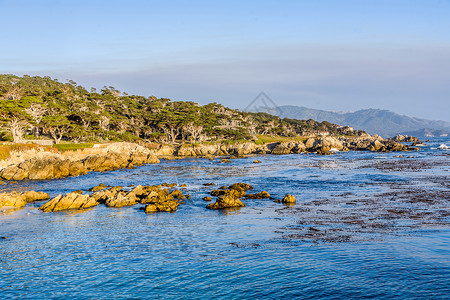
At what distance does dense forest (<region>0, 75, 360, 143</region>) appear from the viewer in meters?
83.8

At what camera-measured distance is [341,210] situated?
1148 inches

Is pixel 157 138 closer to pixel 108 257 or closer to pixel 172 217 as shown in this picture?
pixel 172 217

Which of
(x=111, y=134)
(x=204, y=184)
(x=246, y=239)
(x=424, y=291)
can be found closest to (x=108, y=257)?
(x=246, y=239)

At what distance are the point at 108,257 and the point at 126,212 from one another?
1175cm

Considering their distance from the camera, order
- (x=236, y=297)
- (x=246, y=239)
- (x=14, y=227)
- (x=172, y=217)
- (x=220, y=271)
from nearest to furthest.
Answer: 1. (x=236, y=297)
2. (x=220, y=271)
3. (x=246, y=239)
4. (x=14, y=227)
5. (x=172, y=217)

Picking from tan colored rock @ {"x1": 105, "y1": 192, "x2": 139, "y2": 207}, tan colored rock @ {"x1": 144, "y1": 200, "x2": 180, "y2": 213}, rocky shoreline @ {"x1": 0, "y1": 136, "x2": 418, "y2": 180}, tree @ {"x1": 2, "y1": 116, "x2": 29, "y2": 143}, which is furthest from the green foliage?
tan colored rock @ {"x1": 144, "y1": 200, "x2": 180, "y2": 213}

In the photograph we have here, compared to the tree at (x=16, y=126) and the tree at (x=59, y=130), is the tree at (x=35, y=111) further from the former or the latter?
the tree at (x=16, y=126)

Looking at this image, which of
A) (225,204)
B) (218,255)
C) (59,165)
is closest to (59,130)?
(59,165)

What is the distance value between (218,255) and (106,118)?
98.1 m

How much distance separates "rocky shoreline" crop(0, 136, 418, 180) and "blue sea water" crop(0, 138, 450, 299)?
28.0 meters

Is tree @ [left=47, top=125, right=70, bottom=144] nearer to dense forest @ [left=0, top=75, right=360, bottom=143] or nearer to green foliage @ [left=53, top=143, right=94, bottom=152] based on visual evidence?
dense forest @ [left=0, top=75, right=360, bottom=143]

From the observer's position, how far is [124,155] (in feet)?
268

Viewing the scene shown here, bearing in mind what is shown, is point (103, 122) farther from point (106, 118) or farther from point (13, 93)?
point (13, 93)

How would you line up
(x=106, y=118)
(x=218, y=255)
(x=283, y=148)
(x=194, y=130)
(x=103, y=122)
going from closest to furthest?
(x=218, y=255) → (x=106, y=118) → (x=103, y=122) → (x=283, y=148) → (x=194, y=130)
